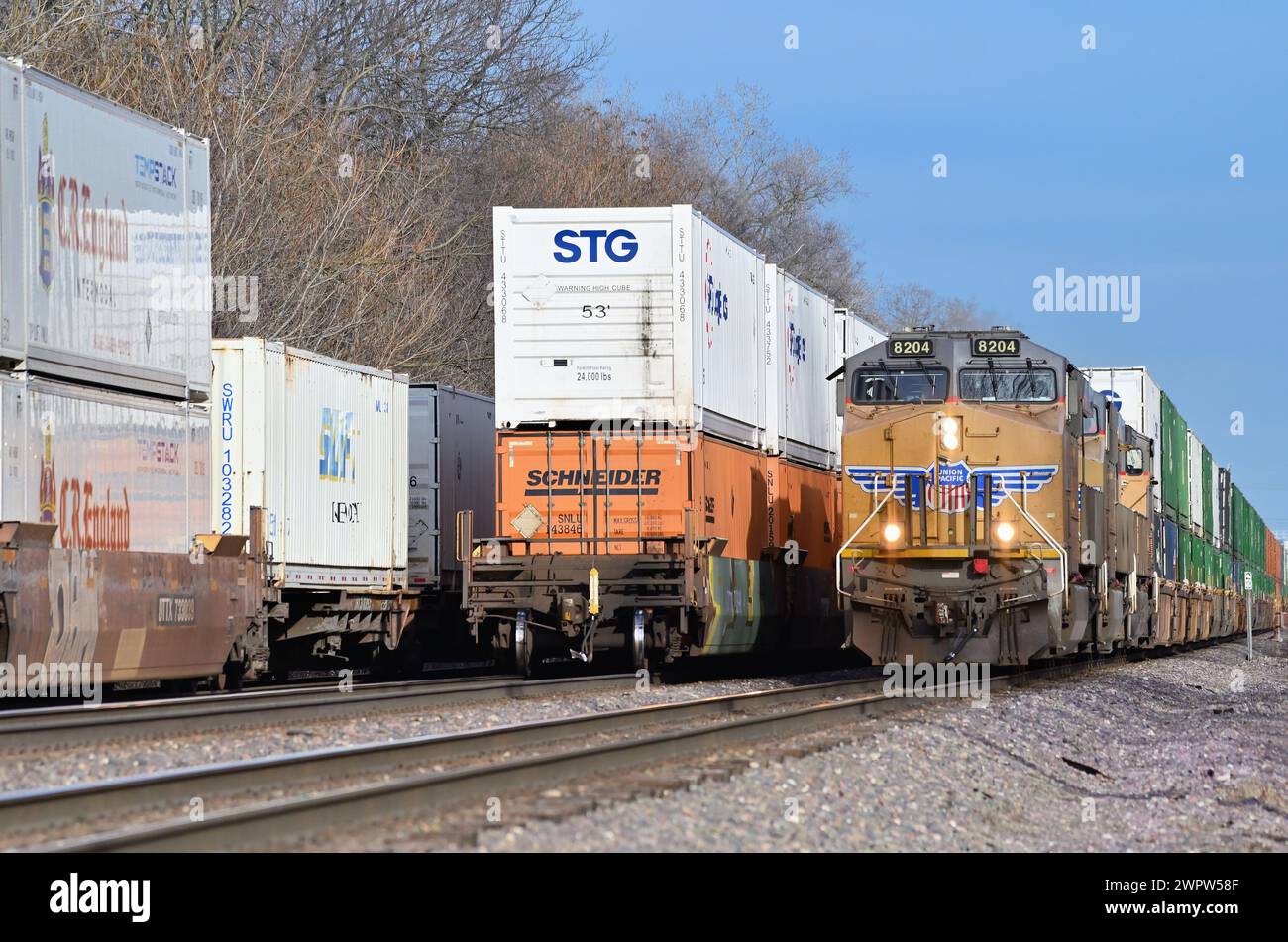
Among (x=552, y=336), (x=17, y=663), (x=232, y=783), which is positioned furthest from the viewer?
(x=552, y=336)

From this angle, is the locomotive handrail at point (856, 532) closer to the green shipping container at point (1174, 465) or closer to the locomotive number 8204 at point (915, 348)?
the locomotive number 8204 at point (915, 348)

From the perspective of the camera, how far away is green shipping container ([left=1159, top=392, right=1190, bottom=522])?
29.2m

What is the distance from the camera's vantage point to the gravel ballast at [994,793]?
819 centimetres

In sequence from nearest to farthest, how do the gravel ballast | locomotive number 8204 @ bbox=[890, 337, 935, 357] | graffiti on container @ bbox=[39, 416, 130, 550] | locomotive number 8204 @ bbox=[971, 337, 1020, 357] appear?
the gravel ballast → graffiti on container @ bbox=[39, 416, 130, 550] → locomotive number 8204 @ bbox=[971, 337, 1020, 357] → locomotive number 8204 @ bbox=[890, 337, 935, 357]

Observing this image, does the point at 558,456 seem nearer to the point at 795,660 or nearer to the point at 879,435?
the point at 879,435

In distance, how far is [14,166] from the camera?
43.6ft

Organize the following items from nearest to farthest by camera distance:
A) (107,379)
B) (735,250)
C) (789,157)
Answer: (107,379) → (735,250) → (789,157)

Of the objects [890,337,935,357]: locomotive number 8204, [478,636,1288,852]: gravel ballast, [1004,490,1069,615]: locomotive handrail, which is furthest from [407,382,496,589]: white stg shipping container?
[478,636,1288,852]: gravel ballast

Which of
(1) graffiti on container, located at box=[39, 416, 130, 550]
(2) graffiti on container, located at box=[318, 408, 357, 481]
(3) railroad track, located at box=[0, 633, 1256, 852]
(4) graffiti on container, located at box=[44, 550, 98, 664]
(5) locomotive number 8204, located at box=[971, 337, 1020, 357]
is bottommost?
(3) railroad track, located at box=[0, 633, 1256, 852]

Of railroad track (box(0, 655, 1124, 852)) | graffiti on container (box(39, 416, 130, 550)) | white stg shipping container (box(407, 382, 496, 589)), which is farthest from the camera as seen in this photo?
white stg shipping container (box(407, 382, 496, 589))

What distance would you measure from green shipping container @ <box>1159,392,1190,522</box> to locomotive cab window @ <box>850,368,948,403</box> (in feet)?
36.4

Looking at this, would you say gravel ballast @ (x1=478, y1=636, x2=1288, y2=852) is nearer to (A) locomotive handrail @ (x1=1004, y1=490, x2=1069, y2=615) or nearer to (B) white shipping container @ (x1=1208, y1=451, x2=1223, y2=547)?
(A) locomotive handrail @ (x1=1004, y1=490, x2=1069, y2=615)

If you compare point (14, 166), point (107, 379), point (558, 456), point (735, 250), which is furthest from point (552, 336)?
point (14, 166)

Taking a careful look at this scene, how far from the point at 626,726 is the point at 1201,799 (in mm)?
4401
